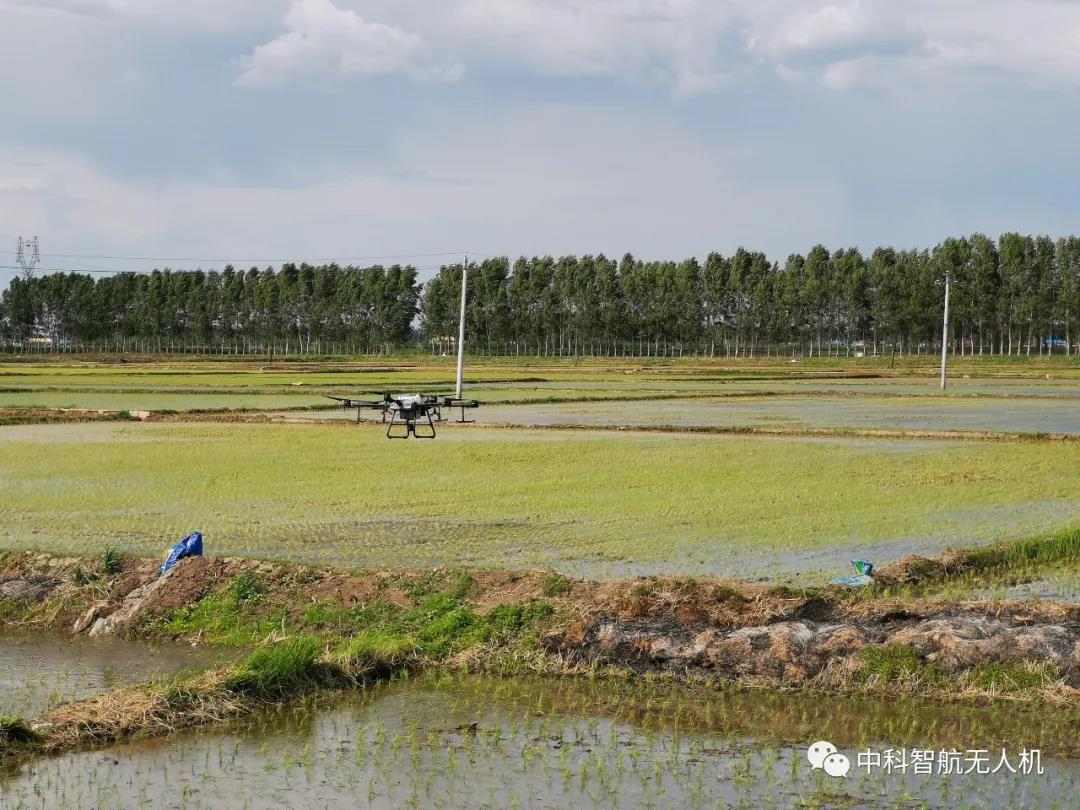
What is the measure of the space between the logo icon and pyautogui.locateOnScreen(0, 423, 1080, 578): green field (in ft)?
13.3

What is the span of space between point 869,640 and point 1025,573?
372cm

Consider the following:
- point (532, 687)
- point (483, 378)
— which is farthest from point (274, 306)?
point (532, 687)

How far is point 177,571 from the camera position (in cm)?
1080

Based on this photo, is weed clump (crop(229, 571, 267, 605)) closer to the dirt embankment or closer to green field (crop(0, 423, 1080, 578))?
the dirt embankment

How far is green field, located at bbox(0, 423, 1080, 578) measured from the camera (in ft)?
40.9

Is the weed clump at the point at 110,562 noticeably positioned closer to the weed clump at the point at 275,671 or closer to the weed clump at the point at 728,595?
the weed clump at the point at 275,671

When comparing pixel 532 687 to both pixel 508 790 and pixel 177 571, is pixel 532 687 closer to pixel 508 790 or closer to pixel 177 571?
pixel 508 790

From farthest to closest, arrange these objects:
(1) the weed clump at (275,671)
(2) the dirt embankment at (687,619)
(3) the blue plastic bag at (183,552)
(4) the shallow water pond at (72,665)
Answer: (3) the blue plastic bag at (183,552)
(4) the shallow water pond at (72,665)
(2) the dirt embankment at (687,619)
(1) the weed clump at (275,671)

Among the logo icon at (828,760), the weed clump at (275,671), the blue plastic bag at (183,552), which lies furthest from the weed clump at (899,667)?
the blue plastic bag at (183,552)

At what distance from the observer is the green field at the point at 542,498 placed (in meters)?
12.5

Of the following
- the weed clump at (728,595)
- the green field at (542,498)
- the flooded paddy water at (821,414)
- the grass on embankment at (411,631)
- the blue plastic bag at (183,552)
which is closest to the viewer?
the grass on embankment at (411,631)

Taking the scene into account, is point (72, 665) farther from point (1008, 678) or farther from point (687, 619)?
point (1008, 678)

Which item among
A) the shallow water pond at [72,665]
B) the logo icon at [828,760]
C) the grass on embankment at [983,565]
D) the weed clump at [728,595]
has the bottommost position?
the shallow water pond at [72,665]

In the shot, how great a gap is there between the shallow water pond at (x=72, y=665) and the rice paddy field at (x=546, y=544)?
0.03 meters
